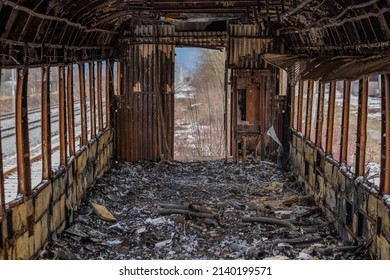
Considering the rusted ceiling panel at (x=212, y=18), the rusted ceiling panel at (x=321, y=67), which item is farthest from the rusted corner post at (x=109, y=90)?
the rusted ceiling panel at (x=321, y=67)

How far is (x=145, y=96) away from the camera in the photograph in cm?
1694

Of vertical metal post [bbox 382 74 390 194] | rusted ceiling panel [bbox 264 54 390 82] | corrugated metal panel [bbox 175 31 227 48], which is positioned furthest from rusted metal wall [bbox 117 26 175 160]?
vertical metal post [bbox 382 74 390 194]

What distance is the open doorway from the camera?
90.3 ft

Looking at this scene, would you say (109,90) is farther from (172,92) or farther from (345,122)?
(345,122)

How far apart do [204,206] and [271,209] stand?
138 cm

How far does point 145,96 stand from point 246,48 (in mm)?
3201

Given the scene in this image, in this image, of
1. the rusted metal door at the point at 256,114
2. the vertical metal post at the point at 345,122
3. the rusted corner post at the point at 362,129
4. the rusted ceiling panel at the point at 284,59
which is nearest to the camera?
the rusted corner post at the point at 362,129

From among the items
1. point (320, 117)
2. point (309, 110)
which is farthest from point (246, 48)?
point (320, 117)

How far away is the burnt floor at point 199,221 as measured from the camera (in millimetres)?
9234

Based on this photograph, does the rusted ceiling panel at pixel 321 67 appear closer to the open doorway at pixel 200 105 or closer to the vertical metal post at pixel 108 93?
the vertical metal post at pixel 108 93

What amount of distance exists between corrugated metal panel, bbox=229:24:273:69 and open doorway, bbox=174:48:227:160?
3.99m

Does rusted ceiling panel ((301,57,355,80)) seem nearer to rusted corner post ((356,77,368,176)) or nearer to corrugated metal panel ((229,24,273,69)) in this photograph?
rusted corner post ((356,77,368,176))

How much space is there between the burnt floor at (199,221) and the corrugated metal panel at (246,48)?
10.0ft
